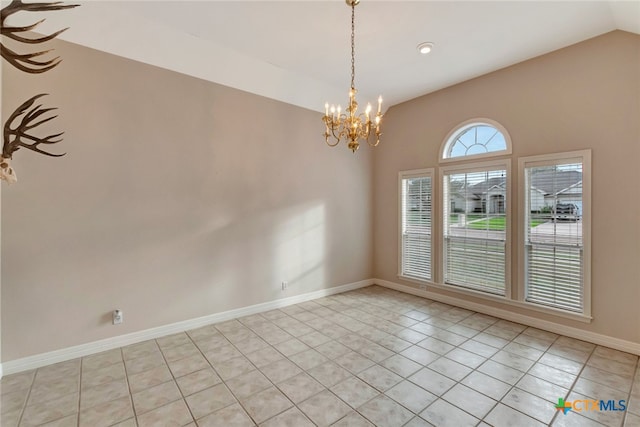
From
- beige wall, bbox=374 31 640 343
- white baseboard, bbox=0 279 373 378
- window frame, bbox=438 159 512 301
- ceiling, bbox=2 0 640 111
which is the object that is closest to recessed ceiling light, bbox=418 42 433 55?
ceiling, bbox=2 0 640 111

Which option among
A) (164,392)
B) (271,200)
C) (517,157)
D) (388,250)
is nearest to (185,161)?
(271,200)

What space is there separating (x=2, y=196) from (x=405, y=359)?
4.07m

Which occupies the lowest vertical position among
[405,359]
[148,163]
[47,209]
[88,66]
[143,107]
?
[405,359]

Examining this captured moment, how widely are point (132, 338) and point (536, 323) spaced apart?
4.79 m

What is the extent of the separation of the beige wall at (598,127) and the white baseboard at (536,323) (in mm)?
57

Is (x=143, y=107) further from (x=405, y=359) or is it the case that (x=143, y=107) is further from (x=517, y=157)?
(x=517, y=157)

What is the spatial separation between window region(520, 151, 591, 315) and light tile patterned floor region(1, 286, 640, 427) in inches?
19.7

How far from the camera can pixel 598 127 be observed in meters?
3.27

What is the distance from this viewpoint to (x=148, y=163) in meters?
3.38

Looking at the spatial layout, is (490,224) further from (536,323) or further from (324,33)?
(324,33)

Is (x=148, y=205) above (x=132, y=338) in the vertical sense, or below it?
above

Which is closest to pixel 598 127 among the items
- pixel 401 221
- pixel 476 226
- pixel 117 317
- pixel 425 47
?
pixel 476 226

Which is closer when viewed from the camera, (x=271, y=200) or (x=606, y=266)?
(x=606, y=266)

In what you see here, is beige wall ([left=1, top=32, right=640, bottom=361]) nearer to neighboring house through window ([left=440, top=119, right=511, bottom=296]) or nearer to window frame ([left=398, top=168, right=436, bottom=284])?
neighboring house through window ([left=440, top=119, right=511, bottom=296])
